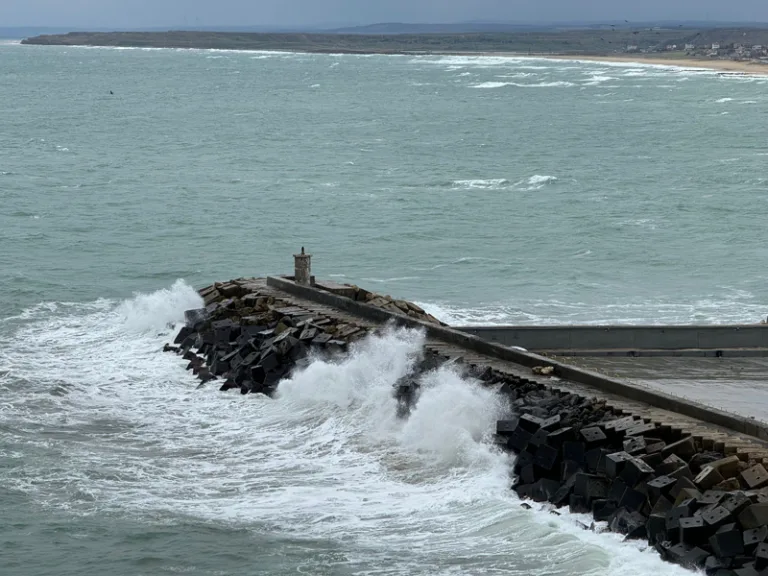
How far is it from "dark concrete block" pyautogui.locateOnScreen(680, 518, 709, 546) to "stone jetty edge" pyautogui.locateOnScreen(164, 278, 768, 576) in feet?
0.03

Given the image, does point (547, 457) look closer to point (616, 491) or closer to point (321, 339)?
point (616, 491)

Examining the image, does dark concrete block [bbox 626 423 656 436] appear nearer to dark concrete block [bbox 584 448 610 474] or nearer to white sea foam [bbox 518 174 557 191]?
dark concrete block [bbox 584 448 610 474]

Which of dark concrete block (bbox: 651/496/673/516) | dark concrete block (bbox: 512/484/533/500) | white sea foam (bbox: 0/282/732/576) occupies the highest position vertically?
dark concrete block (bbox: 651/496/673/516)

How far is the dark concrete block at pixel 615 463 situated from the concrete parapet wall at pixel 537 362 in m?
1.47

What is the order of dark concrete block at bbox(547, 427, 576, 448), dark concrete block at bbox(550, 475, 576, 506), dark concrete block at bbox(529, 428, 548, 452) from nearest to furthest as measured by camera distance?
dark concrete block at bbox(550, 475, 576, 506) < dark concrete block at bbox(547, 427, 576, 448) < dark concrete block at bbox(529, 428, 548, 452)

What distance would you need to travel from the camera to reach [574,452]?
55.6 feet

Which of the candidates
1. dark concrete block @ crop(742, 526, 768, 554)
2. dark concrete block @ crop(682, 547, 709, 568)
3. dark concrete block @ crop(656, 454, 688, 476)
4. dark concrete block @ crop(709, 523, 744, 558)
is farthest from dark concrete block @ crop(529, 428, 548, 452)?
dark concrete block @ crop(742, 526, 768, 554)

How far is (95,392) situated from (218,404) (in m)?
2.15

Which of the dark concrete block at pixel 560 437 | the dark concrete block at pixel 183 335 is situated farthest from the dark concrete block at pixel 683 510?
the dark concrete block at pixel 183 335

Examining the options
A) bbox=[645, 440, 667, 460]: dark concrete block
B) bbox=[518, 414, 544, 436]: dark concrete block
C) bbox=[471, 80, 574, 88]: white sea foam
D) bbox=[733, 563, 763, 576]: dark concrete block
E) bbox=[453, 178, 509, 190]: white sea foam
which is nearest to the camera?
bbox=[733, 563, 763, 576]: dark concrete block

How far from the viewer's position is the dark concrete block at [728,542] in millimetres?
14219

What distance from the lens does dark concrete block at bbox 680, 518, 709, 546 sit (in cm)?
1454

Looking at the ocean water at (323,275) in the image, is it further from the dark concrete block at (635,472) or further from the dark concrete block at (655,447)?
the dark concrete block at (655,447)

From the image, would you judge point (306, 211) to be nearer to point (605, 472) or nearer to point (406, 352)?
point (406, 352)
